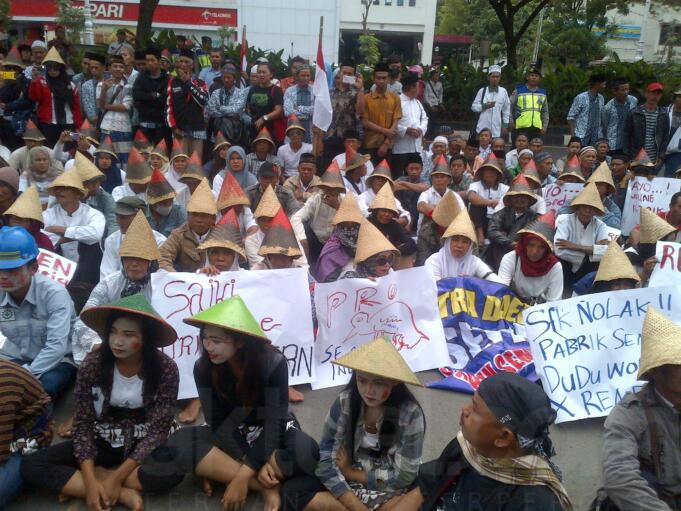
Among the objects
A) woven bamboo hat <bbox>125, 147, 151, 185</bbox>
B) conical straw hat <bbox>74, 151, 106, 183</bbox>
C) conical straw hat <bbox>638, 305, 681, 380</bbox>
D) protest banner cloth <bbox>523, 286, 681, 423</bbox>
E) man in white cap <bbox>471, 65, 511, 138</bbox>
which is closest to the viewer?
conical straw hat <bbox>638, 305, 681, 380</bbox>

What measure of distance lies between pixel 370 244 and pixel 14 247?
2.31 meters

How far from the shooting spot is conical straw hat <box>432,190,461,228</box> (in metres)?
6.09

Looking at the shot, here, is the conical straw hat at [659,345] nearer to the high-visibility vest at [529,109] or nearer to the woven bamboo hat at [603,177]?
the woven bamboo hat at [603,177]

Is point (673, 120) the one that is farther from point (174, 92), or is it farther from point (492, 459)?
point (492, 459)

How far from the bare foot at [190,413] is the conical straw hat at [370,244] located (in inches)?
59.9

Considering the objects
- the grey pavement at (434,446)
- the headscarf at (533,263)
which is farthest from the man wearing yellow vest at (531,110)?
the grey pavement at (434,446)

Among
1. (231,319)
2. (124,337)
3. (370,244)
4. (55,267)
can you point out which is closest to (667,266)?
(370,244)

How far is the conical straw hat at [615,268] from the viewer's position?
4422mm

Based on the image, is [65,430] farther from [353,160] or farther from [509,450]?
[353,160]

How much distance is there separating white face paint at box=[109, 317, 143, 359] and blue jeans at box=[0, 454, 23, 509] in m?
0.70

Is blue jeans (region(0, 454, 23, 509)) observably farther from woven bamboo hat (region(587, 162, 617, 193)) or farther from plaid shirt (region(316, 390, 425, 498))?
woven bamboo hat (region(587, 162, 617, 193))

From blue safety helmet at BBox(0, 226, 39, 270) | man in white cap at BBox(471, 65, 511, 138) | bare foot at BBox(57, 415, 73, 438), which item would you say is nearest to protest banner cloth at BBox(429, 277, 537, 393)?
bare foot at BBox(57, 415, 73, 438)

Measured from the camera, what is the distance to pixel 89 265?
209 inches

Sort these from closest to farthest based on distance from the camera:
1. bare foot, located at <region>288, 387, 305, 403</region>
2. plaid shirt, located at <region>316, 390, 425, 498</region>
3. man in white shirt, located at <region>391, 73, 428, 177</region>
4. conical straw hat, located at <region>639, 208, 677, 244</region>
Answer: plaid shirt, located at <region>316, 390, 425, 498</region>, bare foot, located at <region>288, 387, 305, 403</region>, conical straw hat, located at <region>639, 208, 677, 244</region>, man in white shirt, located at <region>391, 73, 428, 177</region>
